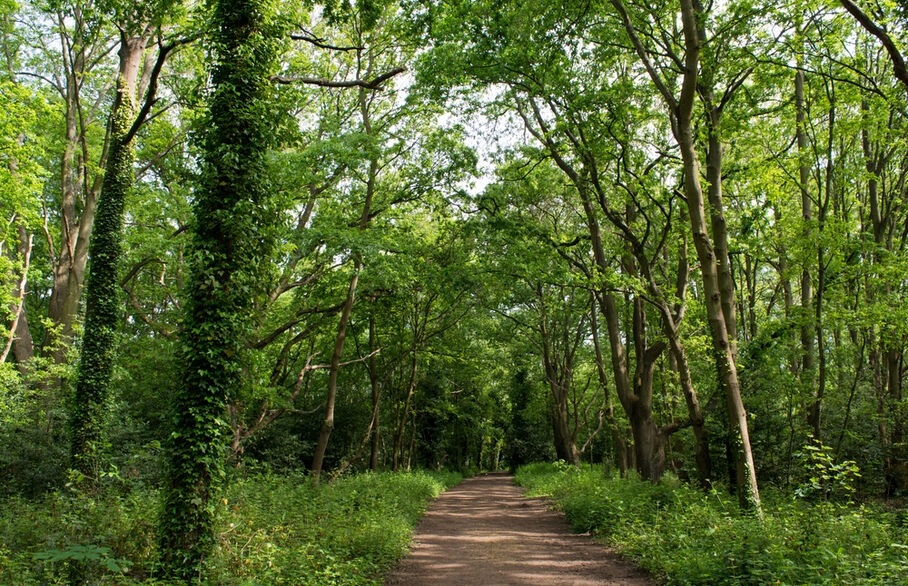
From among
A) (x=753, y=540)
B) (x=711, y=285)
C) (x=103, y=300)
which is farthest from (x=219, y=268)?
(x=711, y=285)

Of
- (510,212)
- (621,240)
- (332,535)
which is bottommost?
(332,535)

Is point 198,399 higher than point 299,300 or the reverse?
the reverse

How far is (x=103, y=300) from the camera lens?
920cm

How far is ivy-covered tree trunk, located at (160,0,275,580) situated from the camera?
548cm

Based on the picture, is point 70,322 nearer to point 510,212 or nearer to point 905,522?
point 510,212

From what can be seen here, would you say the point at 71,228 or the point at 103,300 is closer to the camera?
the point at 103,300

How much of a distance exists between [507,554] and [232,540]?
4484mm

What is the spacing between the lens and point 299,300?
17297 mm

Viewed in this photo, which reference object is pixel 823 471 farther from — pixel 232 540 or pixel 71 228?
pixel 71 228

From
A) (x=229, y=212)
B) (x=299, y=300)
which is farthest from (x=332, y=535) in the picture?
(x=299, y=300)

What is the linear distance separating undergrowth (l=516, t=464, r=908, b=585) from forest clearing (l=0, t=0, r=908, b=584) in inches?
2.1

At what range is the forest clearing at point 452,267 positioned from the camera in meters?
5.93

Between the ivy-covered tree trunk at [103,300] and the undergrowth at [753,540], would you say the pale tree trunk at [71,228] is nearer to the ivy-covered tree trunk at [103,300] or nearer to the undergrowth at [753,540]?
the ivy-covered tree trunk at [103,300]

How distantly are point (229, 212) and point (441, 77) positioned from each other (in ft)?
23.0
